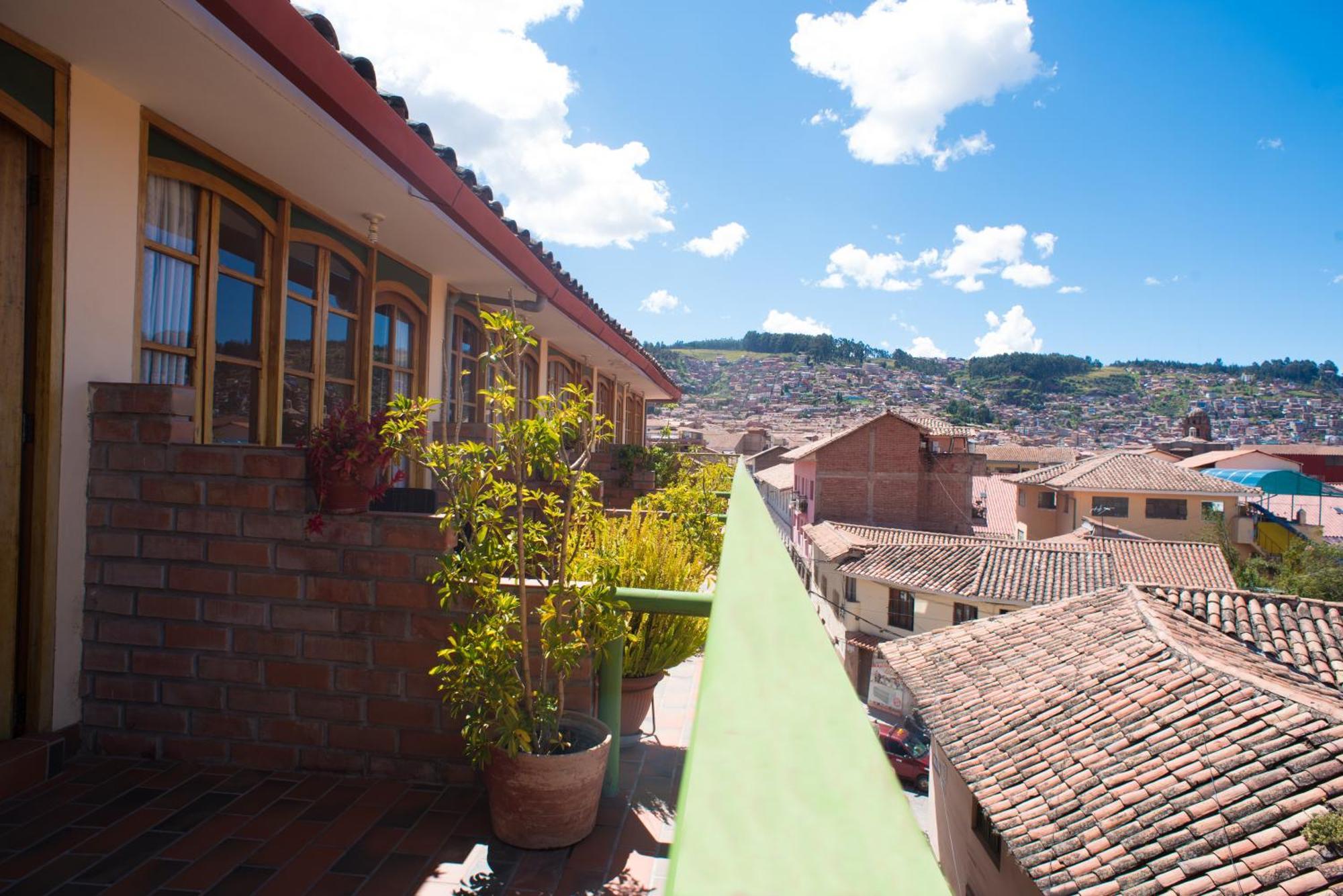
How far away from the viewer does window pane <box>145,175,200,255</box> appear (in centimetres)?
352

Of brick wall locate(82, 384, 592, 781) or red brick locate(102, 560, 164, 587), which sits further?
red brick locate(102, 560, 164, 587)

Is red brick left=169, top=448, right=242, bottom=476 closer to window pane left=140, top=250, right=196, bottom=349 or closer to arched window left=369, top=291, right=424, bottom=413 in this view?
window pane left=140, top=250, right=196, bottom=349

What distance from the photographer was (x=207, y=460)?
290 centimetres

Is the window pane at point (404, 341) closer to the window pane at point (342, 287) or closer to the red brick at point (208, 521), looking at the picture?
the window pane at point (342, 287)

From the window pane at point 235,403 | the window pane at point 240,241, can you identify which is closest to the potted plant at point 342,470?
the window pane at point 235,403

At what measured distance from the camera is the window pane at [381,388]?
5547 millimetres

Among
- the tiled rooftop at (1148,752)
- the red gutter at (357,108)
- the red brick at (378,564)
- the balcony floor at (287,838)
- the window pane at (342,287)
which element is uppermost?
the red gutter at (357,108)

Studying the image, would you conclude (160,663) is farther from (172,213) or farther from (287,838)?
(172,213)

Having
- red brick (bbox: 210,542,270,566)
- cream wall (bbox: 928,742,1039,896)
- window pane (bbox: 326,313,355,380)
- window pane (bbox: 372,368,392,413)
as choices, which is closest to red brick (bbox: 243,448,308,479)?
red brick (bbox: 210,542,270,566)

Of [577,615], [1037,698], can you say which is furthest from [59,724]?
[1037,698]

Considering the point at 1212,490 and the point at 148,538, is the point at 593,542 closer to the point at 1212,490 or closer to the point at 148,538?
the point at 148,538

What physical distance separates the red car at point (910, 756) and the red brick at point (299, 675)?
19.9 meters

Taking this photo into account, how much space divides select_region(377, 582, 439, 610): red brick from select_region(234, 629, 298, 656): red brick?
0.40 m

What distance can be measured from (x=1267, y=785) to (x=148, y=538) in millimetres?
12962
